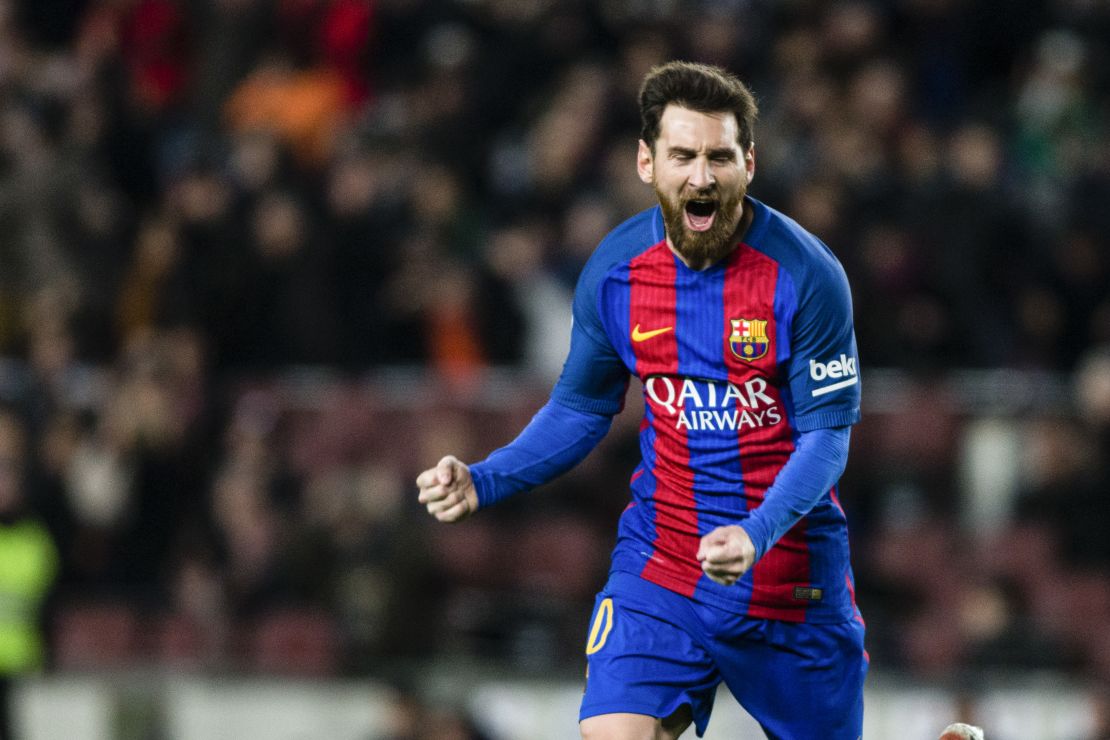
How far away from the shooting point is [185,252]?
1048 centimetres

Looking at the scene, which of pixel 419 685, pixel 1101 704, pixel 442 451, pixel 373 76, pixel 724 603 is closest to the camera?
pixel 724 603

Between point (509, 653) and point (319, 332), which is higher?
point (319, 332)

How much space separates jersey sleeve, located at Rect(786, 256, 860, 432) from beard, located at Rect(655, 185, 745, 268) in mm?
220

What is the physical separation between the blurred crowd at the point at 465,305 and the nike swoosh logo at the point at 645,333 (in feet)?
16.0

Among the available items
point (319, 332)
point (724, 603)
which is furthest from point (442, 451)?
point (724, 603)

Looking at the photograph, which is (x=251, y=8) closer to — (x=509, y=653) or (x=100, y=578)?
(x=100, y=578)

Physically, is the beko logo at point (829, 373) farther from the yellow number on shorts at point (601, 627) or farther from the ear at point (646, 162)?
the yellow number on shorts at point (601, 627)

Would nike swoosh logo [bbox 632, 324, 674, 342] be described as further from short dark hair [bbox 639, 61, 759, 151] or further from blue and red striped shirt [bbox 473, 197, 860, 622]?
short dark hair [bbox 639, 61, 759, 151]

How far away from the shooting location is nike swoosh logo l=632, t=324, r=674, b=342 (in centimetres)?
474

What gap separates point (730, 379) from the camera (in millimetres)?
4676

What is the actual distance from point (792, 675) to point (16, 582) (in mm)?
5941

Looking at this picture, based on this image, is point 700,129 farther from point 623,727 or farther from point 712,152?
point 623,727

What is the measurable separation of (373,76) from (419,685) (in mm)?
4530

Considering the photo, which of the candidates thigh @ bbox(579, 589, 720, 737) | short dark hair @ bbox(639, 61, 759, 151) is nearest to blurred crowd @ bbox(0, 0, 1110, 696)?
thigh @ bbox(579, 589, 720, 737)
